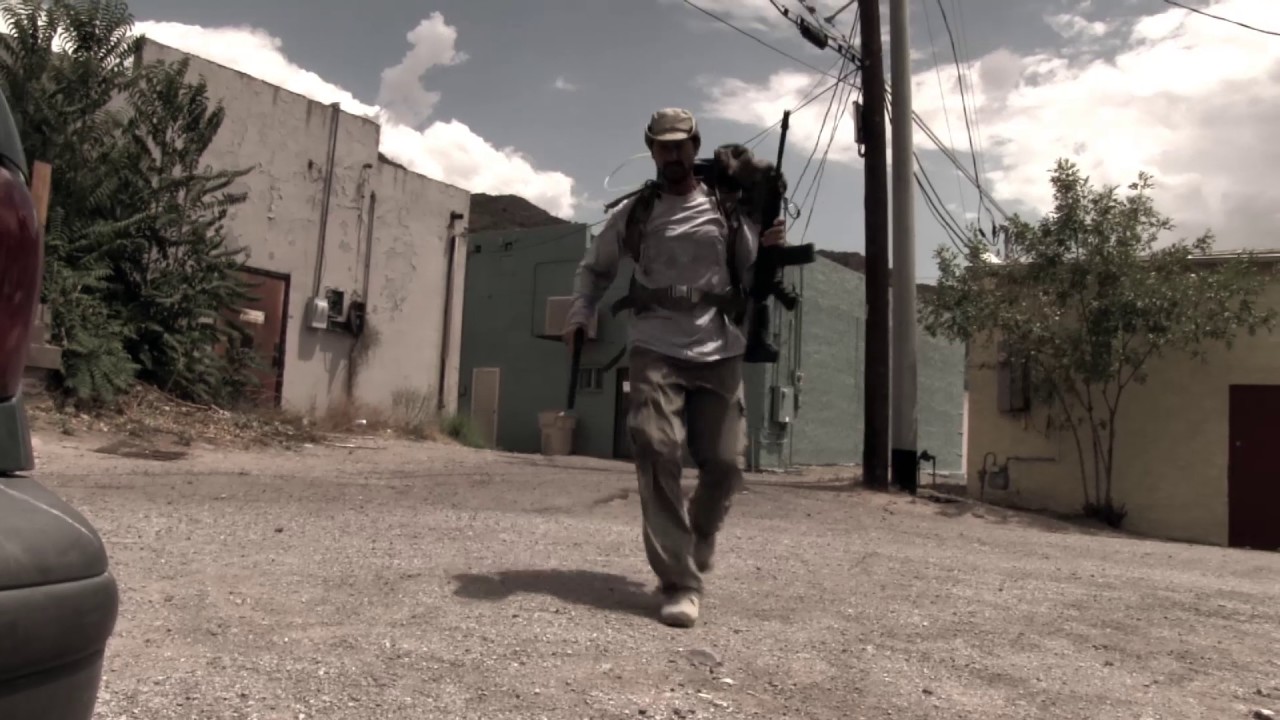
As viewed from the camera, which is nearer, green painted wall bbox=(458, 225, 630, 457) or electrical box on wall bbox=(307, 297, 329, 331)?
electrical box on wall bbox=(307, 297, 329, 331)

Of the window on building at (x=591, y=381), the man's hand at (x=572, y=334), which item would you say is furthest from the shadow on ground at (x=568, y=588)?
the window on building at (x=591, y=381)

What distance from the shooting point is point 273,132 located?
11.3 metres

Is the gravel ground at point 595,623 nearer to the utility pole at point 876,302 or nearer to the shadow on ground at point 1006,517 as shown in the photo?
the shadow on ground at point 1006,517

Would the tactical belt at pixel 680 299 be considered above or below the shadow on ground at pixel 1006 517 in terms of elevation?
above

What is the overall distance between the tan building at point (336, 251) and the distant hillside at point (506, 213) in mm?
22754

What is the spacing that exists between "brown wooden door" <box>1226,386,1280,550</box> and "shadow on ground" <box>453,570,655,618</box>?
415 inches

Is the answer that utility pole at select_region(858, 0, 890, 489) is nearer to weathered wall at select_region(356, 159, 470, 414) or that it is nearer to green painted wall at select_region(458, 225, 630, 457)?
weathered wall at select_region(356, 159, 470, 414)

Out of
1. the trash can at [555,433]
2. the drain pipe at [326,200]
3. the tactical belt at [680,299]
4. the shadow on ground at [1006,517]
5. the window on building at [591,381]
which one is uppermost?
the drain pipe at [326,200]

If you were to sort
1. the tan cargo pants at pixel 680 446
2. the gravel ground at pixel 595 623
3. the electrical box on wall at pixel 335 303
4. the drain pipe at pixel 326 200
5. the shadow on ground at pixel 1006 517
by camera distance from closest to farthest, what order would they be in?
the gravel ground at pixel 595 623
the tan cargo pants at pixel 680 446
the shadow on ground at pixel 1006 517
the drain pipe at pixel 326 200
the electrical box on wall at pixel 335 303

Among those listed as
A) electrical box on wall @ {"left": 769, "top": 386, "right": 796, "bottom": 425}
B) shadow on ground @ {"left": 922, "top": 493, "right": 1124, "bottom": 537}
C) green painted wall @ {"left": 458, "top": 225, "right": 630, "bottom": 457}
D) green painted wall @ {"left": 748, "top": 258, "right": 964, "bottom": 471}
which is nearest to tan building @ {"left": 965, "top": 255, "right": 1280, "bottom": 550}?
shadow on ground @ {"left": 922, "top": 493, "right": 1124, "bottom": 537}

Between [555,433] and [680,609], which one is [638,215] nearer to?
[680,609]

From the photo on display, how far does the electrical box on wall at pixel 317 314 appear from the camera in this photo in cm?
1173

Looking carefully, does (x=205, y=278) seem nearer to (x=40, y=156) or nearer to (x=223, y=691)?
(x=40, y=156)

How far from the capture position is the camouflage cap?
351 cm
